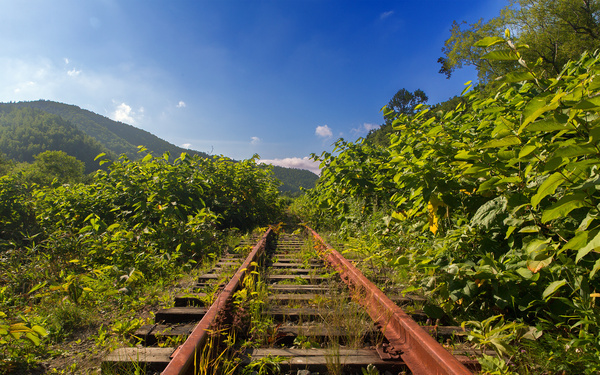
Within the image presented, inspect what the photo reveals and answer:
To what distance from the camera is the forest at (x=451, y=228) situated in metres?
1.43

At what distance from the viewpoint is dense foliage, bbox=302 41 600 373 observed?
1.22m

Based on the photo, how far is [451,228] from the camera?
110 inches

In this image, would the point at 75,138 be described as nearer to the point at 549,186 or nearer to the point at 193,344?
the point at 193,344

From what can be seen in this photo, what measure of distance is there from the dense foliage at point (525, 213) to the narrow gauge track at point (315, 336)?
422 mm

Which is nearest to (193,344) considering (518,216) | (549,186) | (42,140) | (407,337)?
(407,337)

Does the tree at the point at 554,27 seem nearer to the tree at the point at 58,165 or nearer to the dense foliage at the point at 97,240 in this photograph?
the dense foliage at the point at 97,240

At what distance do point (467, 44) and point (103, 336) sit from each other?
34969 millimetres

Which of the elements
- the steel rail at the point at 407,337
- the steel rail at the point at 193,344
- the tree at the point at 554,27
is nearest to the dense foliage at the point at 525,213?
the steel rail at the point at 407,337

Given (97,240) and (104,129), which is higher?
(104,129)

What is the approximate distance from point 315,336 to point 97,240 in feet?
12.1

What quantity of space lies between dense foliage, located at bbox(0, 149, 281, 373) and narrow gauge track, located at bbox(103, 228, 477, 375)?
2.30ft

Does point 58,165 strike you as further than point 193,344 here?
Yes

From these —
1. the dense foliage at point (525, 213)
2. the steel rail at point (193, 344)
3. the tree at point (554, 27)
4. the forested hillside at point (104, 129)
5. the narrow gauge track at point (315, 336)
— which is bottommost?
the narrow gauge track at point (315, 336)

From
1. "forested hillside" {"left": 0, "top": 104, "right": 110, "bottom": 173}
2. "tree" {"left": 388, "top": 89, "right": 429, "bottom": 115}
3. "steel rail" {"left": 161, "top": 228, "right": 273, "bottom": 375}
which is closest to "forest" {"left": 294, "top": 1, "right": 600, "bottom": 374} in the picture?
"steel rail" {"left": 161, "top": 228, "right": 273, "bottom": 375}
